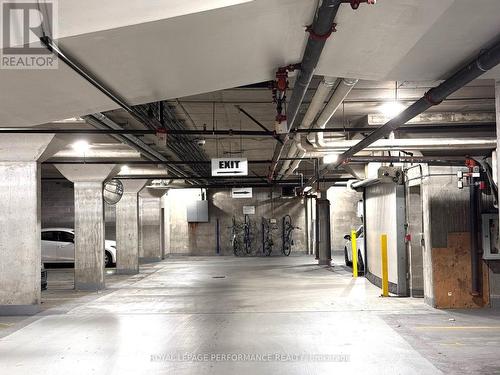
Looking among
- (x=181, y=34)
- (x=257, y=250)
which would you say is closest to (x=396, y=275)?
(x=181, y=34)

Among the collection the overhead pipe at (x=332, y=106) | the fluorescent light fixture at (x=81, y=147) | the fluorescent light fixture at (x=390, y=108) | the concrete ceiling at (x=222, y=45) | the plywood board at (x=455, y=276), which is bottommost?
the plywood board at (x=455, y=276)

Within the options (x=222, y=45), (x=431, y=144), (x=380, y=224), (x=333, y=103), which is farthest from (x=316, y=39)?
(x=380, y=224)

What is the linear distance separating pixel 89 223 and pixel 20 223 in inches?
132

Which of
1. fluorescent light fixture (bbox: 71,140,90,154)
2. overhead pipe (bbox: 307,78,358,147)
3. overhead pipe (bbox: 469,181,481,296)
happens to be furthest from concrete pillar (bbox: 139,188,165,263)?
overhead pipe (bbox: 469,181,481,296)

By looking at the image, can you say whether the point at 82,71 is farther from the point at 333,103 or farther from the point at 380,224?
the point at 380,224

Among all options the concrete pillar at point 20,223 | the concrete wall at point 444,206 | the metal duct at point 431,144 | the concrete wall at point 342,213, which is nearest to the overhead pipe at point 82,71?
the concrete pillar at point 20,223

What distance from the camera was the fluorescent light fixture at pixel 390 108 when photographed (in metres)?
9.35

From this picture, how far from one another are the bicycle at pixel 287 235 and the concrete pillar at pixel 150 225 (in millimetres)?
6170

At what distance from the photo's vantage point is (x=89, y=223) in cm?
1234

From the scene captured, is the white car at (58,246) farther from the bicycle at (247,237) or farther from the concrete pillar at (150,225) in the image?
the bicycle at (247,237)

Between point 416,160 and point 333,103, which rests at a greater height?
point 333,103

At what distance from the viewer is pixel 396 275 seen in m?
10.4

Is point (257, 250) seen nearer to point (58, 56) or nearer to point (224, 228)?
point (224, 228)

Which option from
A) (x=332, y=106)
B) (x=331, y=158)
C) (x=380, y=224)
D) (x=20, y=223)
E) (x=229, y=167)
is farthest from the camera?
(x=380, y=224)
